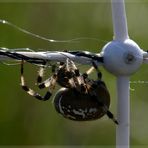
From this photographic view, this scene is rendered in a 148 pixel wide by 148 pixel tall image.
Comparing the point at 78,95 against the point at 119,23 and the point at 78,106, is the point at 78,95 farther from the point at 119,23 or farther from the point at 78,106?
the point at 119,23

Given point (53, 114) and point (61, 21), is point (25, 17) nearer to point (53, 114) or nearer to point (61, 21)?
point (61, 21)

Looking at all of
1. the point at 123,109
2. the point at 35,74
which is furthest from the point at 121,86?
the point at 35,74

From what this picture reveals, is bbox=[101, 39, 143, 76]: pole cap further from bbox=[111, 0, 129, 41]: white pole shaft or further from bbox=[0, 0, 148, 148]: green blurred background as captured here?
bbox=[0, 0, 148, 148]: green blurred background

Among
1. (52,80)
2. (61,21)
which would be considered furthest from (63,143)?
(52,80)

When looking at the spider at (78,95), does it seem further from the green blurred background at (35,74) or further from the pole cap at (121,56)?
the green blurred background at (35,74)

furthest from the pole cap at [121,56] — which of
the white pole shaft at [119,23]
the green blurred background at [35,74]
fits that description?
the green blurred background at [35,74]
